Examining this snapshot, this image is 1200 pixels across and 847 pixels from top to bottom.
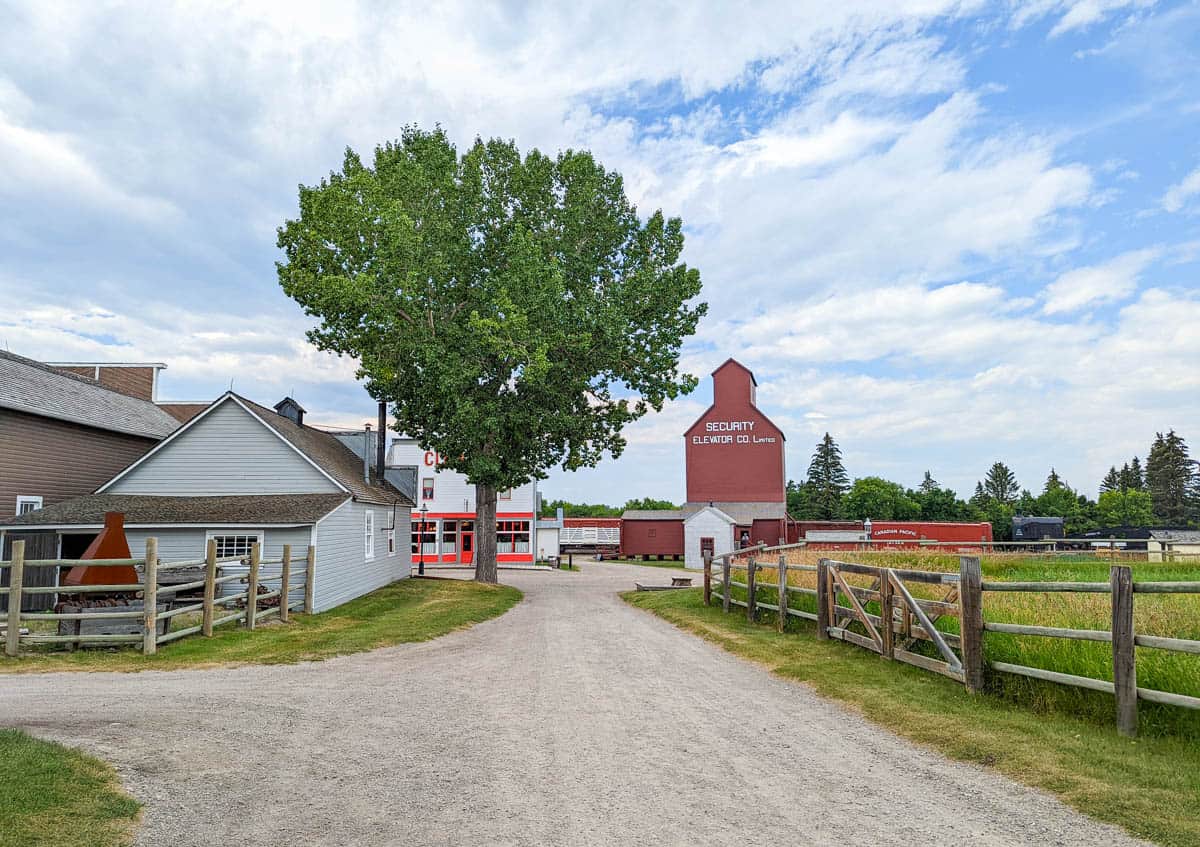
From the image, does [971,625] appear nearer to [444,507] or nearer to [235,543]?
[235,543]

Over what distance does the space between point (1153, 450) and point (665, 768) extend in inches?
4782

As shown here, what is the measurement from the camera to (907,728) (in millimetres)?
8578

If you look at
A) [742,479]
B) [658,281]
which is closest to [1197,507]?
[742,479]

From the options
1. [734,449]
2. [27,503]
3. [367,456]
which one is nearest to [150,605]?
[27,503]

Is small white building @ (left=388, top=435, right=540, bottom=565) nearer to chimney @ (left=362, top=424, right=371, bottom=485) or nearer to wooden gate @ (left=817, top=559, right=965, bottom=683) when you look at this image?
chimney @ (left=362, top=424, right=371, bottom=485)

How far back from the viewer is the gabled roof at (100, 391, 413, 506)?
25094 millimetres

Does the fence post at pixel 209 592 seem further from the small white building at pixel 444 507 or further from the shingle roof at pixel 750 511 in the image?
the shingle roof at pixel 750 511

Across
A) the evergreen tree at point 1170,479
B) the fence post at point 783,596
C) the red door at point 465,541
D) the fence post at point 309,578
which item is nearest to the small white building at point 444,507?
the red door at point 465,541

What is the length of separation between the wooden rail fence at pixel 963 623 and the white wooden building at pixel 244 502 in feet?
45.1

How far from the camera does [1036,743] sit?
303 inches

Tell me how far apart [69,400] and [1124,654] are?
101 feet

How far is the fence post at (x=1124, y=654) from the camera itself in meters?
7.82

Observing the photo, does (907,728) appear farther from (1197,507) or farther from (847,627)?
(1197,507)

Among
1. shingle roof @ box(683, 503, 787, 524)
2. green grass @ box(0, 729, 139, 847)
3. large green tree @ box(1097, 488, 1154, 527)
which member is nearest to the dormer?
shingle roof @ box(683, 503, 787, 524)
